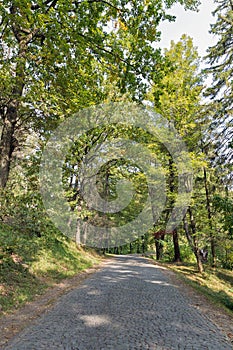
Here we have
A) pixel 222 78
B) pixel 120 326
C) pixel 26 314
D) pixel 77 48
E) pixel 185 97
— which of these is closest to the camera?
pixel 120 326

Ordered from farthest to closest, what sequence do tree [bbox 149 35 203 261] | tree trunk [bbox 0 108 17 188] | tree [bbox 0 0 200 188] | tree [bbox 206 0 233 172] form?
tree [bbox 149 35 203 261], tree [bbox 206 0 233 172], tree trunk [bbox 0 108 17 188], tree [bbox 0 0 200 188]

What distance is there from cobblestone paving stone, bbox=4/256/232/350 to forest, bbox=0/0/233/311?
190cm

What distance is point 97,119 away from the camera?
16766 millimetres

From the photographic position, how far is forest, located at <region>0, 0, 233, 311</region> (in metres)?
6.40

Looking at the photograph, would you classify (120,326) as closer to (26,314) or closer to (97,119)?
(26,314)

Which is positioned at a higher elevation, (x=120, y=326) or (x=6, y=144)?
(x=6, y=144)

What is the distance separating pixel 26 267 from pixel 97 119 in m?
10.7

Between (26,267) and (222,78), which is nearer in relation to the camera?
(26,267)

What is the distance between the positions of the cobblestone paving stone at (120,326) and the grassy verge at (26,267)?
1180 mm

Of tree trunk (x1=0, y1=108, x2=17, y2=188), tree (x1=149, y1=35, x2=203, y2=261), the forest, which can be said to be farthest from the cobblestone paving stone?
tree (x1=149, y1=35, x2=203, y2=261)

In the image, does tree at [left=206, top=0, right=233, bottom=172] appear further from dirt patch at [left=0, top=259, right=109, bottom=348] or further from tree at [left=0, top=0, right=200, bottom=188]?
dirt patch at [left=0, top=259, right=109, bottom=348]

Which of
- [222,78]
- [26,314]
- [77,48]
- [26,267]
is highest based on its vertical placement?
[222,78]

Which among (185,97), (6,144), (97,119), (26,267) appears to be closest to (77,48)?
(6,144)

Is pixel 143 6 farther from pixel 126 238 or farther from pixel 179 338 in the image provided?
pixel 126 238
